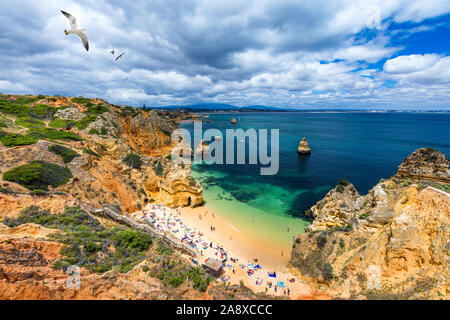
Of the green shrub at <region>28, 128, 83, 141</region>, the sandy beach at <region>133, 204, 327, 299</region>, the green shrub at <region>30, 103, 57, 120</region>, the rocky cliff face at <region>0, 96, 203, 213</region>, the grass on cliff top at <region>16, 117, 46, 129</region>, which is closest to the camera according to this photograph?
the sandy beach at <region>133, 204, 327, 299</region>

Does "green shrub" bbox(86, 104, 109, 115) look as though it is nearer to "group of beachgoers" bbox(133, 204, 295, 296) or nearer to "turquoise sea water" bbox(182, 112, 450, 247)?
"turquoise sea water" bbox(182, 112, 450, 247)

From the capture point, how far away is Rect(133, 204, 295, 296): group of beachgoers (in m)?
16.8

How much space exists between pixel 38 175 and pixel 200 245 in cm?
1628

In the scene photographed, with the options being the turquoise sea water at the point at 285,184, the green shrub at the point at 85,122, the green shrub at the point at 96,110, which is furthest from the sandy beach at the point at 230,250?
the green shrub at the point at 96,110

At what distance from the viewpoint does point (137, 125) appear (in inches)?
1738

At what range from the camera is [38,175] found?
16.7 metres

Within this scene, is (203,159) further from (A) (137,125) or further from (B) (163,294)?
(B) (163,294)

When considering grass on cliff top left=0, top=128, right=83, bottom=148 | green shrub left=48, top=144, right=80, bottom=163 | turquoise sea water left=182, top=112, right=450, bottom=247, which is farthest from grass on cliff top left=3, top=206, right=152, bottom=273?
turquoise sea water left=182, top=112, right=450, bottom=247

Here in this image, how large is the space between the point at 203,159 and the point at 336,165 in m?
35.4

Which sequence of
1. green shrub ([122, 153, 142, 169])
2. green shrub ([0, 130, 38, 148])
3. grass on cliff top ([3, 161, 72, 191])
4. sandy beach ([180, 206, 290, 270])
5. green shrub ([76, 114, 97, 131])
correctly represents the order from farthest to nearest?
1. green shrub ([76, 114, 97, 131])
2. green shrub ([122, 153, 142, 169])
3. sandy beach ([180, 206, 290, 270])
4. green shrub ([0, 130, 38, 148])
5. grass on cliff top ([3, 161, 72, 191])

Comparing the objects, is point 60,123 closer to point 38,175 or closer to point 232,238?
point 38,175

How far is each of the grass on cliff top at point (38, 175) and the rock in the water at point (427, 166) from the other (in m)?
32.1

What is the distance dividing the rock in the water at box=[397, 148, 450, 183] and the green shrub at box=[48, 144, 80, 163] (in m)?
33.6
